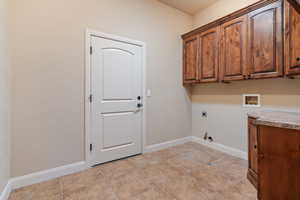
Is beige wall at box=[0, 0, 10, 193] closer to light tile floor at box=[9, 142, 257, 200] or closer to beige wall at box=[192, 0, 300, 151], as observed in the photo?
light tile floor at box=[9, 142, 257, 200]

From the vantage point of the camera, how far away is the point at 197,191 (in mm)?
1643

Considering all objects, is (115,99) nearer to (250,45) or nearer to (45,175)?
(45,175)

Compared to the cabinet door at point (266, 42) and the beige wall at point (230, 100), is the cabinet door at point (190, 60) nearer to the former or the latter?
the beige wall at point (230, 100)

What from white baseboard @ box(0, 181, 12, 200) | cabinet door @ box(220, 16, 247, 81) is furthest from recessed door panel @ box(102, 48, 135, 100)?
cabinet door @ box(220, 16, 247, 81)

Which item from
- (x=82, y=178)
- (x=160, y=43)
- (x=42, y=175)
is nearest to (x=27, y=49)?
(x=42, y=175)

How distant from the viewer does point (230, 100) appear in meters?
2.71

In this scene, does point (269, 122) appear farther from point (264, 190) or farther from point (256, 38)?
point (256, 38)

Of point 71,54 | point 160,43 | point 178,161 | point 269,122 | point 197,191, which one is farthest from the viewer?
point 160,43

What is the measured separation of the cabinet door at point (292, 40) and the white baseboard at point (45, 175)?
298cm

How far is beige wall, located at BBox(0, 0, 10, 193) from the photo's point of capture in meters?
1.43

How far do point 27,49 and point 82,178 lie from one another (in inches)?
68.5

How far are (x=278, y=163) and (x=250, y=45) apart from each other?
167 cm

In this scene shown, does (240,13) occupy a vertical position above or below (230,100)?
above

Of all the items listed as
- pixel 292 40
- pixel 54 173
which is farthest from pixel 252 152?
pixel 54 173
